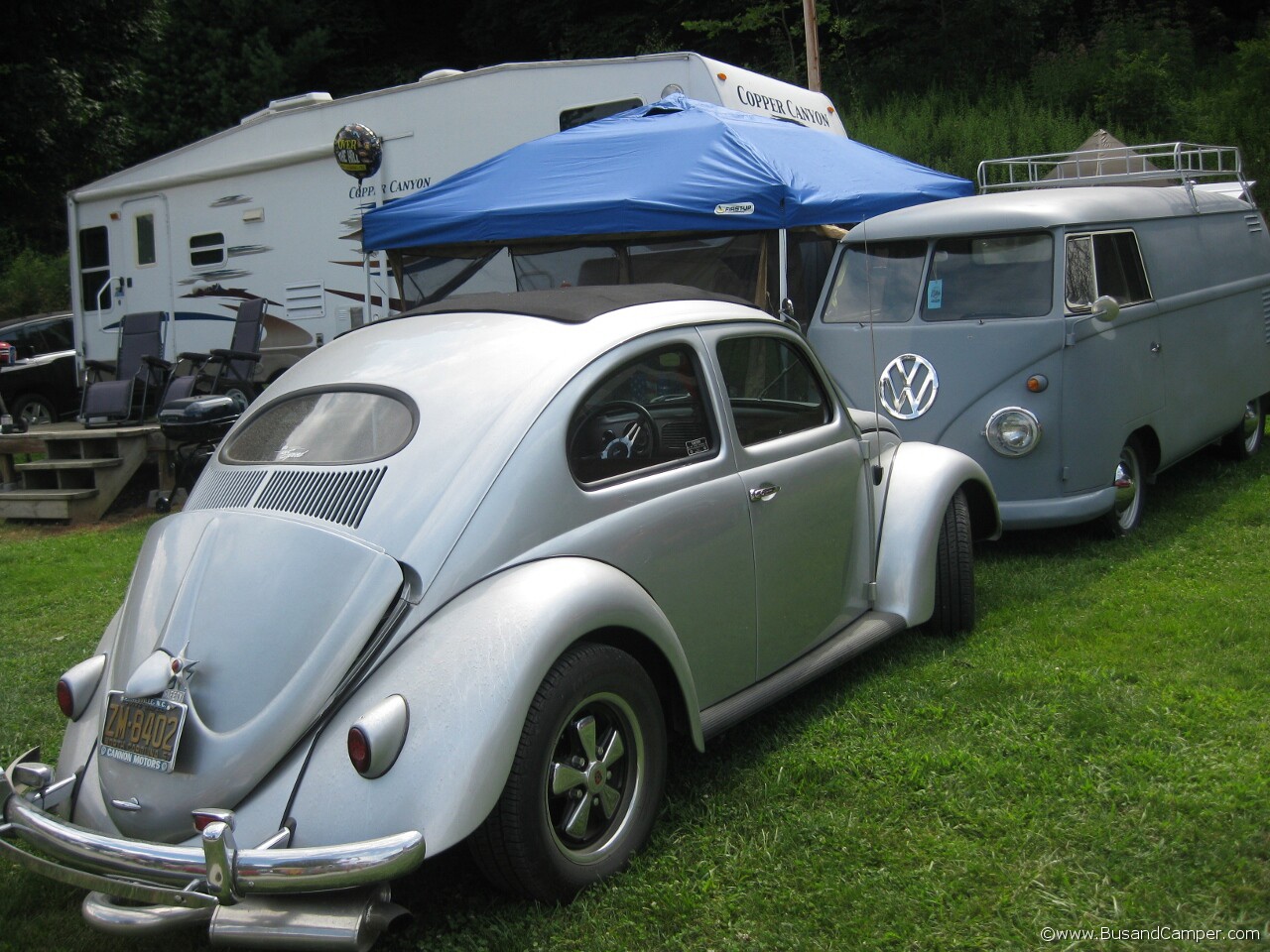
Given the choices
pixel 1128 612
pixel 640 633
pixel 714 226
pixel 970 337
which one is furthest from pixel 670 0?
pixel 640 633

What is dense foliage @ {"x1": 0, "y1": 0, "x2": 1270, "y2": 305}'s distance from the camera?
19.4 meters

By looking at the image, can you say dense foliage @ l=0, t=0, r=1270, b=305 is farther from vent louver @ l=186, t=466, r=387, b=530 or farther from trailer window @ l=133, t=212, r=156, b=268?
vent louver @ l=186, t=466, r=387, b=530

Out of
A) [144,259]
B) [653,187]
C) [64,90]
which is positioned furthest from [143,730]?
[64,90]

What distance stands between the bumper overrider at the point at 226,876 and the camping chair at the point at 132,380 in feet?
28.5

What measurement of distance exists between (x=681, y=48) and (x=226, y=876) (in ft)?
88.5

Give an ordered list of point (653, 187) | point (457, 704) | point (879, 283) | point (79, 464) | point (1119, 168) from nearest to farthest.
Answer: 1. point (457, 704)
2. point (879, 283)
3. point (653, 187)
4. point (79, 464)
5. point (1119, 168)

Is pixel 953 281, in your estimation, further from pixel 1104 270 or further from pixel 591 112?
pixel 591 112

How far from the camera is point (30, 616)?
21.7ft

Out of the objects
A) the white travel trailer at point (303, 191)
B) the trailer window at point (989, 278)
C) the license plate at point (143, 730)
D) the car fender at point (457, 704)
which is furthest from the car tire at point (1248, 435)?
the license plate at point (143, 730)

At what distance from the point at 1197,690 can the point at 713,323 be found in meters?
2.27

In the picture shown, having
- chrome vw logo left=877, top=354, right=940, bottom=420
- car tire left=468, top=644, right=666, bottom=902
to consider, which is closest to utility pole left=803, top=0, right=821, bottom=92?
chrome vw logo left=877, top=354, right=940, bottom=420

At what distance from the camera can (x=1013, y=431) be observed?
6.56 m

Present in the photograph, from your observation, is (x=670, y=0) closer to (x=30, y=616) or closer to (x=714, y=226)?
(x=714, y=226)

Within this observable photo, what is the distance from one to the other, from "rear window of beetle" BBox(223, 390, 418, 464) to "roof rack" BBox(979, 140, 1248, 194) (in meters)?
6.32
